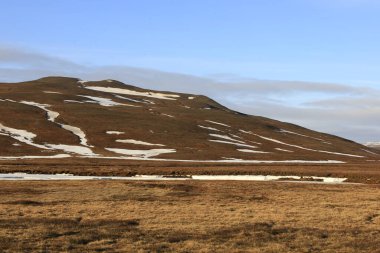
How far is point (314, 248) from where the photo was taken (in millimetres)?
21406

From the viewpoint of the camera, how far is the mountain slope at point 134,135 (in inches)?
4341

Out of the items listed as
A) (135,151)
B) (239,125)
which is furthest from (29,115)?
(239,125)

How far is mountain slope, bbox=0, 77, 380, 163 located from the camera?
11025 centimetres

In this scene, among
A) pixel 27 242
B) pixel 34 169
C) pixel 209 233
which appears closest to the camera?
pixel 27 242

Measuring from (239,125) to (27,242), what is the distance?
517 ft

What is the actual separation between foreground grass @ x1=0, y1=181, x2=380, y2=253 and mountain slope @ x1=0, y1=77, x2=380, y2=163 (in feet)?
196

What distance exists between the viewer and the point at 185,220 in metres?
27.8

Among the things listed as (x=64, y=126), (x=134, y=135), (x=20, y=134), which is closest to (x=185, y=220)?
(x=20, y=134)

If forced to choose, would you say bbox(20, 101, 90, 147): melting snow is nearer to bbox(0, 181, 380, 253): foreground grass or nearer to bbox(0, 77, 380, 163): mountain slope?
bbox(0, 77, 380, 163): mountain slope

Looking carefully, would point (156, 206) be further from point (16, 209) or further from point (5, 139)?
point (5, 139)

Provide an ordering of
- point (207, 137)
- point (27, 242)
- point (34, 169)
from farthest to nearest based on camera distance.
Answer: point (207, 137) → point (34, 169) → point (27, 242)

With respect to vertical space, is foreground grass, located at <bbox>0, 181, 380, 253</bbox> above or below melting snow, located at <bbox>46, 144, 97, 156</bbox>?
above

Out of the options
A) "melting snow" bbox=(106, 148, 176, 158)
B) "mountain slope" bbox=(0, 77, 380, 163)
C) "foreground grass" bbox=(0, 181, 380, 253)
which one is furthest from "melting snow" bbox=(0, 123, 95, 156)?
"foreground grass" bbox=(0, 181, 380, 253)

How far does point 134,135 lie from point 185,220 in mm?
106133
